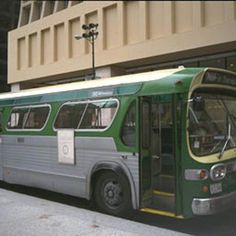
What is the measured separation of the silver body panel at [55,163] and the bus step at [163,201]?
11.7 inches

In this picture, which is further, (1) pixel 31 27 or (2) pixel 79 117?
(1) pixel 31 27

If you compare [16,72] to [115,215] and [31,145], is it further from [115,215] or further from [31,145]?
[115,215]

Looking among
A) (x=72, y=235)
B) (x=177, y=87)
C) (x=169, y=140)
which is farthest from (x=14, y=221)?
(x=177, y=87)

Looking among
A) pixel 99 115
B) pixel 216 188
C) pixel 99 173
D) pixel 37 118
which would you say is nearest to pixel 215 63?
pixel 37 118

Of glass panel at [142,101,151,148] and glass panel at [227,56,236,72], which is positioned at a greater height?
glass panel at [227,56,236,72]

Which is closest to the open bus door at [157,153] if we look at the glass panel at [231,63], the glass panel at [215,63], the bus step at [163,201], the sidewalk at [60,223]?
the bus step at [163,201]

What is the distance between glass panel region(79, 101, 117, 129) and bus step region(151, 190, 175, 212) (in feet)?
5.35

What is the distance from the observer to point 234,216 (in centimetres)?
862

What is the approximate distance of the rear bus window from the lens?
10.6 metres

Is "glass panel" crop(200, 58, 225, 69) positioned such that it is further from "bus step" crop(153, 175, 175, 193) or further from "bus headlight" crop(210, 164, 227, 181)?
"bus headlight" crop(210, 164, 227, 181)

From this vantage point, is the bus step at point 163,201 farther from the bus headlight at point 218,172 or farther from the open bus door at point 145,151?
the bus headlight at point 218,172

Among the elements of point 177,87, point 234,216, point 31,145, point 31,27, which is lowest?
point 234,216

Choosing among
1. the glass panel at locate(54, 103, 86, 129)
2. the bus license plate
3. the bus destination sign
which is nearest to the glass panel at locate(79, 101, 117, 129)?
the glass panel at locate(54, 103, 86, 129)

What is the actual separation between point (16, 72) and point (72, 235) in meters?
36.5
